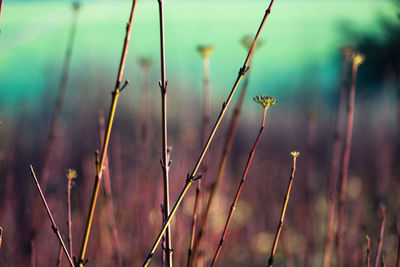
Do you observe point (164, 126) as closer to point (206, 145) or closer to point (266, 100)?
point (206, 145)

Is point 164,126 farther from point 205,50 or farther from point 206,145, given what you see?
point 205,50

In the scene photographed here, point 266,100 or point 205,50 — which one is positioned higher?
point 205,50

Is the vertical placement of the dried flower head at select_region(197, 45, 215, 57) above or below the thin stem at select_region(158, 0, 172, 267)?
above

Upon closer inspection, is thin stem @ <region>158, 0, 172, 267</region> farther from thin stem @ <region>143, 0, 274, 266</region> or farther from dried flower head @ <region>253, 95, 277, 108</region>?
dried flower head @ <region>253, 95, 277, 108</region>

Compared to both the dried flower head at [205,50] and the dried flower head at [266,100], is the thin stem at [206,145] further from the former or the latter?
the dried flower head at [205,50]

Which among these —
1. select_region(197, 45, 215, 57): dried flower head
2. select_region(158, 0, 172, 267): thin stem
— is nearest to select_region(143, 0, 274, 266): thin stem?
select_region(158, 0, 172, 267): thin stem

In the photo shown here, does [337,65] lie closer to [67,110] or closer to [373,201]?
[373,201]

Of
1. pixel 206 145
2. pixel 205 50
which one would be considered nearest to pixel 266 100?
pixel 206 145

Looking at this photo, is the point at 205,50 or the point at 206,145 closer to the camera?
the point at 206,145

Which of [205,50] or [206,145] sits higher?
[205,50]

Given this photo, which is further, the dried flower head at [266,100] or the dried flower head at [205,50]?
the dried flower head at [205,50]

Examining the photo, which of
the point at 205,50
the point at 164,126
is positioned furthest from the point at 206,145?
the point at 205,50

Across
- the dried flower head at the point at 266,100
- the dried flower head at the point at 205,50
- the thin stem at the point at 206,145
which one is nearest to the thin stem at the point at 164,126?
the thin stem at the point at 206,145

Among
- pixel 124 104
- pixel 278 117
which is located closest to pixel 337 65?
pixel 278 117
